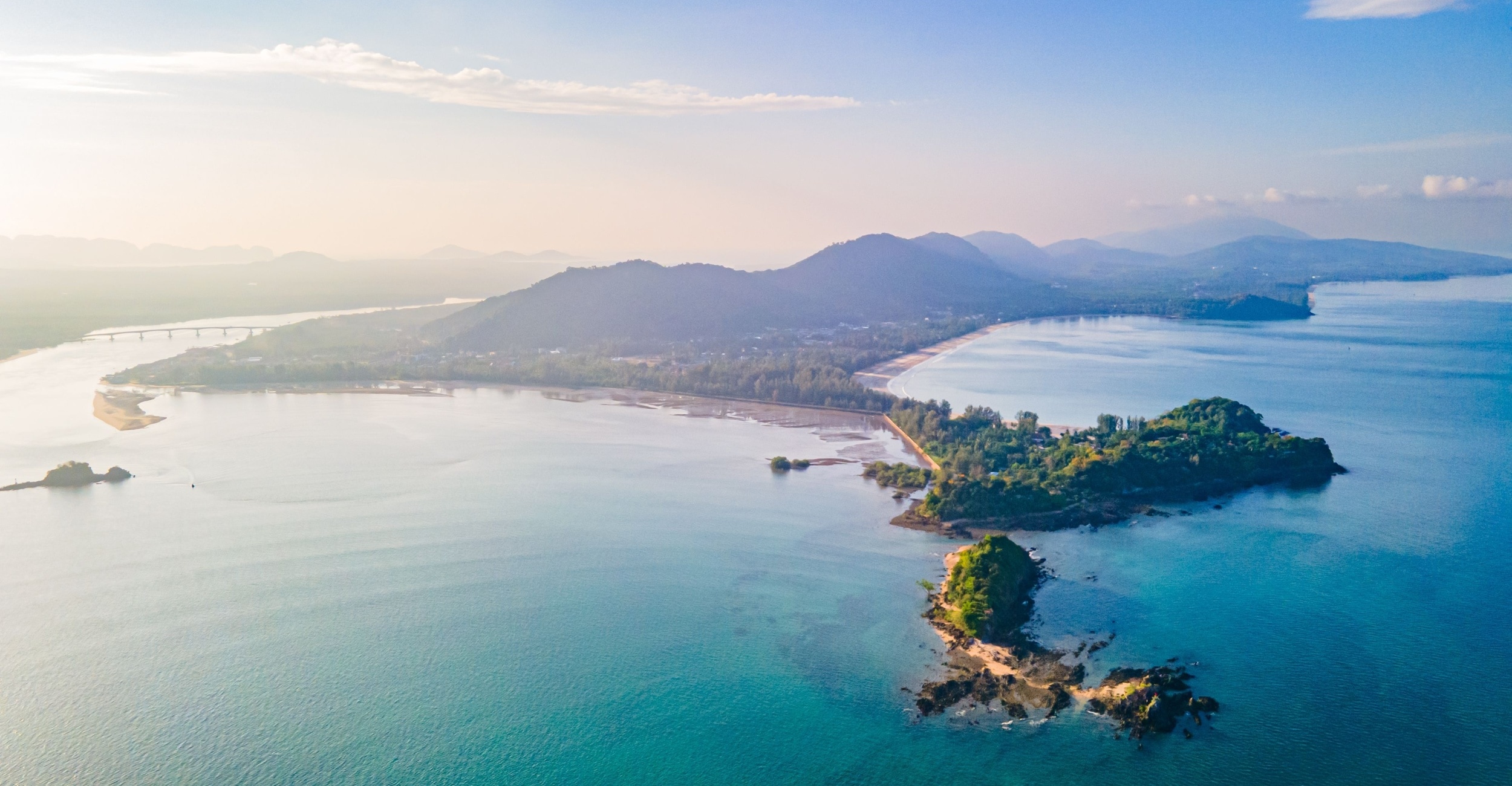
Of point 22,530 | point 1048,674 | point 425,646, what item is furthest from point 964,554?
point 22,530

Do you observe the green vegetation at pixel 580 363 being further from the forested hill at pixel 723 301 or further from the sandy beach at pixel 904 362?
the forested hill at pixel 723 301

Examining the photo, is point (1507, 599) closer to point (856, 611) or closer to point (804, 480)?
point (856, 611)

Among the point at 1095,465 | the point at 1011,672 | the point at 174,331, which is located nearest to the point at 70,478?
the point at 1011,672

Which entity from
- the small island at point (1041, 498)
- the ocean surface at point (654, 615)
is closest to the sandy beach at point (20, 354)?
the ocean surface at point (654, 615)

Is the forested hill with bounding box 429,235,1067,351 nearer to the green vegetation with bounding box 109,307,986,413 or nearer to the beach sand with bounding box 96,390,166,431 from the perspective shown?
the green vegetation with bounding box 109,307,986,413

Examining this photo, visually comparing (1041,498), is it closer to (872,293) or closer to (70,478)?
(70,478)

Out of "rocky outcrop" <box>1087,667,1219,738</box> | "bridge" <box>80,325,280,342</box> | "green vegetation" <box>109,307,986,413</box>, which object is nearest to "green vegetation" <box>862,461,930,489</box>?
"green vegetation" <box>109,307,986,413</box>
